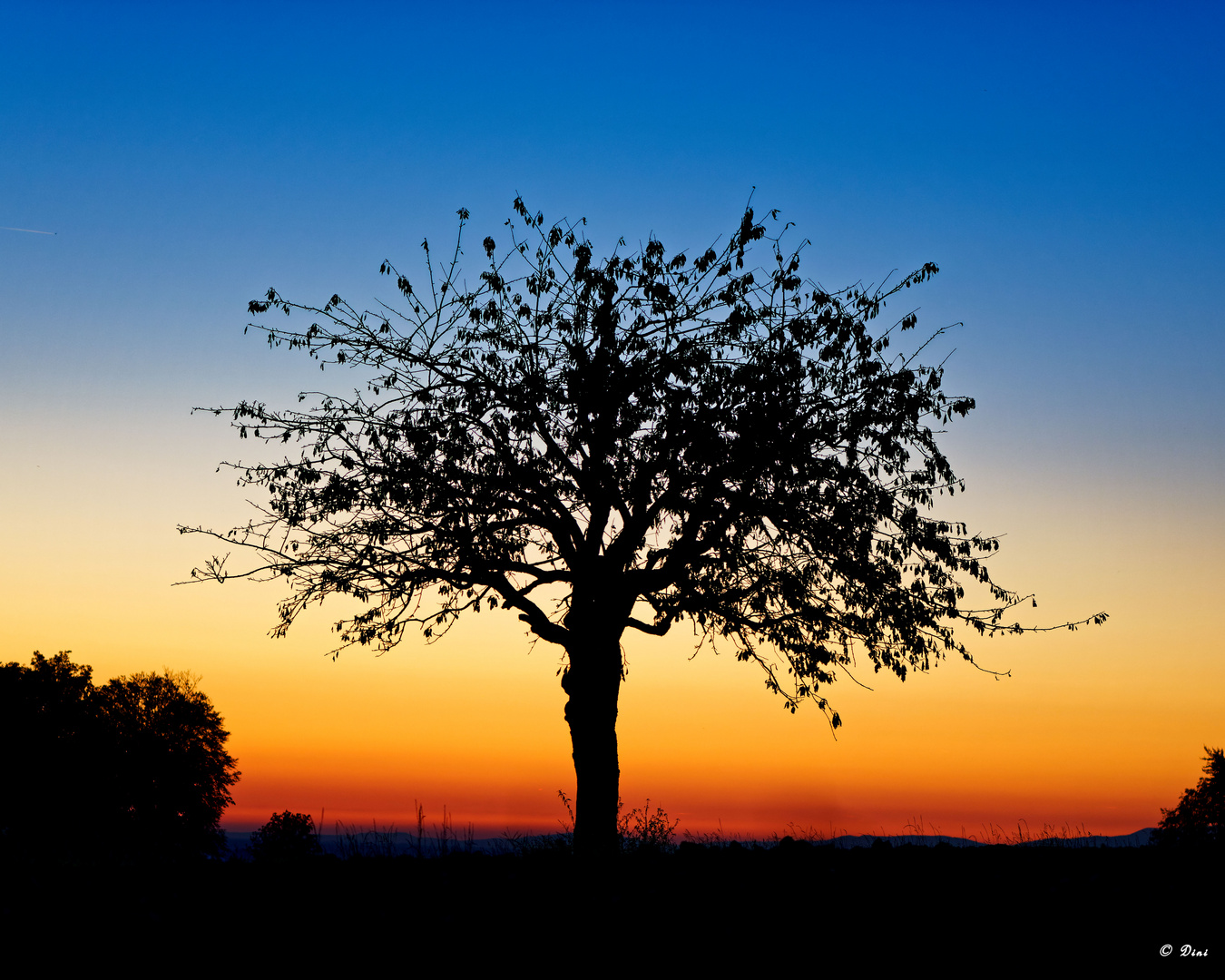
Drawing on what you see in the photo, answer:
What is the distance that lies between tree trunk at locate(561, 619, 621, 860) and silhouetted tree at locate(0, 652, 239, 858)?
38.0m

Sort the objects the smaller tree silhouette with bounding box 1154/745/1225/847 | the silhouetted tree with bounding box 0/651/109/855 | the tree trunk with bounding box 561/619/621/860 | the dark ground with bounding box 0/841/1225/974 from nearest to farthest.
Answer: the dark ground with bounding box 0/841/1225/974 → the tree trunk with bounding box 561/619/621/860 → the smaller tree silhouette with bounding box 1154/745/1225/847 → the silhouetted tree with bounding box 0/651/109/855

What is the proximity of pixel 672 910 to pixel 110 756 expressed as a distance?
50670mm

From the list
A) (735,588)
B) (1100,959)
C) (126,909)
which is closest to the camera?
(1100,959)

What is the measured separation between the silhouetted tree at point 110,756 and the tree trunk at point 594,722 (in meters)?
38.0

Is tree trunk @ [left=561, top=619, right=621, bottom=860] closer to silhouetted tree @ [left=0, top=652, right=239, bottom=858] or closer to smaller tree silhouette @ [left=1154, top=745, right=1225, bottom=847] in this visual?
smaller tree silhouette @ [left=1154, top=745, right=1225, bottom=847]

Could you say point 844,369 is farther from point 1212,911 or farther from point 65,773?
point 65,773

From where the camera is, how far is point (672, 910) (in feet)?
30.1

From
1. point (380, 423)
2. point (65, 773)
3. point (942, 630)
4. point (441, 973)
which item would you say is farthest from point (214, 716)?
point (441, 973)

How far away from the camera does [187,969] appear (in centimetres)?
840

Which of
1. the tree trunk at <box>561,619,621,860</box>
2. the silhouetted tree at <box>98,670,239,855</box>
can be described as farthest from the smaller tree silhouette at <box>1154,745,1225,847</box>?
the silhouetted tree at <box>98,670,239,855</box>

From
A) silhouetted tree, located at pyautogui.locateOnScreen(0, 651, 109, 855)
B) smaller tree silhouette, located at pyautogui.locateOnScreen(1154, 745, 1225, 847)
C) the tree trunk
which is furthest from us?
silhouetted tree, located at pyautogui.locateOnScreen(0, 651, 109, 855)

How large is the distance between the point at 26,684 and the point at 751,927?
54.4 meters

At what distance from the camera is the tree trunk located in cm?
1645

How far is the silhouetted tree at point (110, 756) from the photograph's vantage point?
162ft
